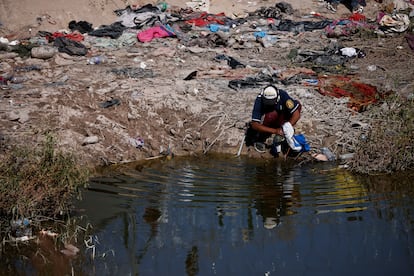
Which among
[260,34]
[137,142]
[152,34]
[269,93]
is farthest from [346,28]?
[137,142]

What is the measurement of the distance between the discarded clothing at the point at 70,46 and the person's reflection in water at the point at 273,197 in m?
5.54

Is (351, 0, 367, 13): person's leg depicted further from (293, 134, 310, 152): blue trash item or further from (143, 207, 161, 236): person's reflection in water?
(143, 207, 161, 236): person's reflection in water

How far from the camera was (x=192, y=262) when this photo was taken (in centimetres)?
595

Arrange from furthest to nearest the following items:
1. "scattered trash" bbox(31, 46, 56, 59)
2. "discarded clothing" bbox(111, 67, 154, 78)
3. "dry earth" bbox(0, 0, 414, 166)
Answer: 1. "scattered trash" bbox(31, 46, 56, 59)
2. "discarded clothing" bbox(111, 67, 154, 78)
3. "dry earth" bbox(0, 0, 414, 166)

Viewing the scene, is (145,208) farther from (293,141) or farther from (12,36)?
(12,36)

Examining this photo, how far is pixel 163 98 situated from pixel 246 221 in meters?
3.91

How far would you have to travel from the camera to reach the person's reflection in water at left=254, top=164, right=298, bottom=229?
7.15 meters

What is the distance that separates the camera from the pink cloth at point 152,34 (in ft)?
44.9

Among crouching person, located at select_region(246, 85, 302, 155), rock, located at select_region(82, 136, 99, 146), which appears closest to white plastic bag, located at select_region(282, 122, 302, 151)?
crouching person, located at select_region(246, 85, 302, 155)

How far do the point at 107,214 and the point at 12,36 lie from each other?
8433mm

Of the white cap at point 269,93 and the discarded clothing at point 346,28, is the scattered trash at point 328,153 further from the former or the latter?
the discarded clothing at point 346,28

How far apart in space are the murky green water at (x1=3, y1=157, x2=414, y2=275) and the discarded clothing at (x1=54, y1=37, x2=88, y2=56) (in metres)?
4.41

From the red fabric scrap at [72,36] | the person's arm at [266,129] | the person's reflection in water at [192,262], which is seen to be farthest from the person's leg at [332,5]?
the person's reflection in water at [192,262]

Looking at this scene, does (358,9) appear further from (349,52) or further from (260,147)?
(260,147)
